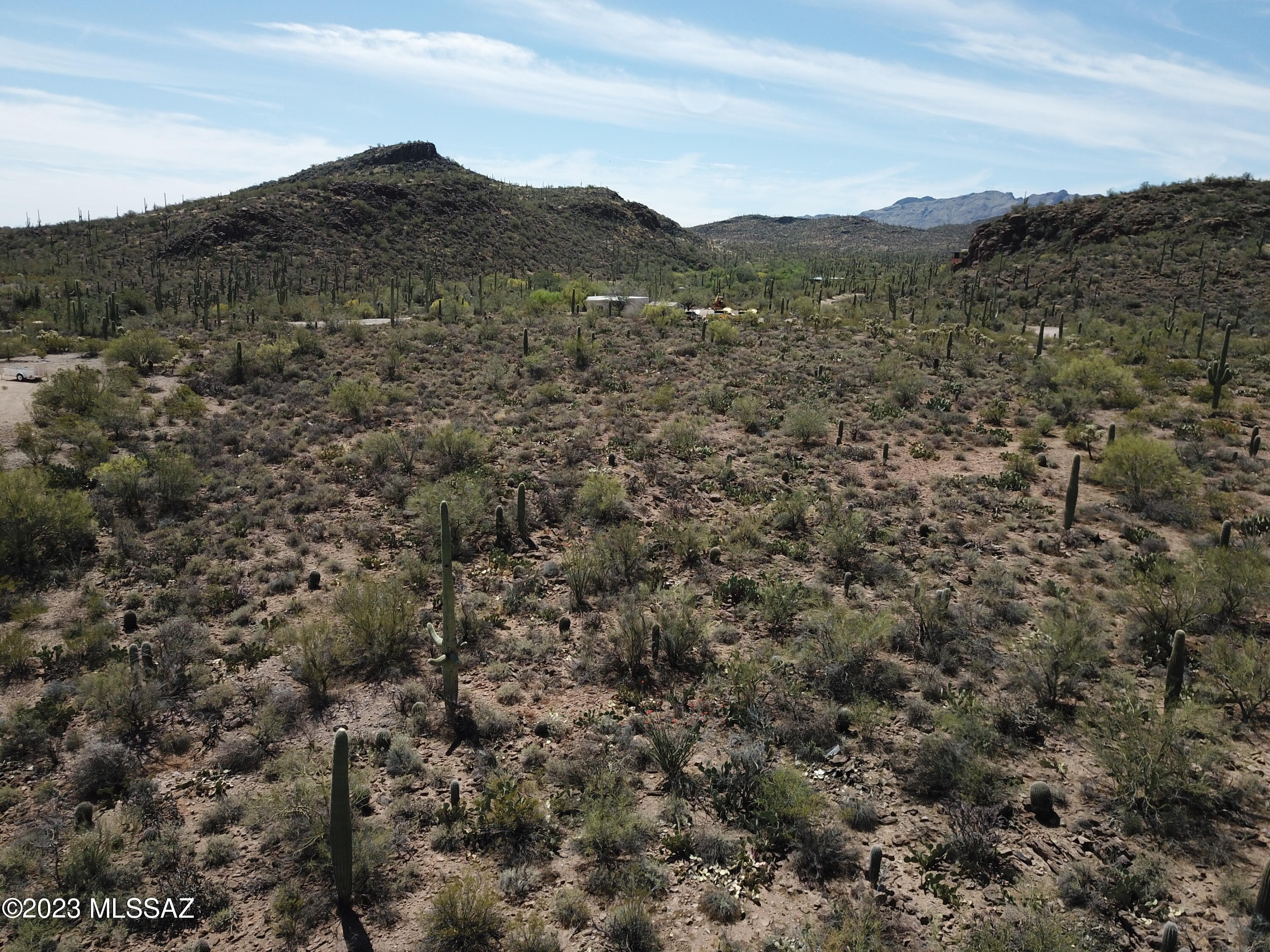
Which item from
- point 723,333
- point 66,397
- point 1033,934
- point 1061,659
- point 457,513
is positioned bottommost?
point 1033,934

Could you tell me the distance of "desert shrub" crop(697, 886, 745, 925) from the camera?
6172mm

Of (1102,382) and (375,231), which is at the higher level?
(375,231)

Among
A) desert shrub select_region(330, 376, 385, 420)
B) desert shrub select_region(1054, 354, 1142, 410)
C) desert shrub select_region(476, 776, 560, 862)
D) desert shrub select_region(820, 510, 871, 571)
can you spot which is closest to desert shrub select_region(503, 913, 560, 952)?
desert shrub select_region(476, 776, 560, 862)

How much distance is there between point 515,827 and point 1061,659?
23.4 ft

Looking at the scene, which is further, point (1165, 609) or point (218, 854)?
point (1165, 609)

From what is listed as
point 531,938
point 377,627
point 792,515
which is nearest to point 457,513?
point 377,627

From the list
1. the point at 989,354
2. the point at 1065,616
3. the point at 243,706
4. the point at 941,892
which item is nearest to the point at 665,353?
the point at 989,354

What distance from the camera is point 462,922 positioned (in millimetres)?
5938

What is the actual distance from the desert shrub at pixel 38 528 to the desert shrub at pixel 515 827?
971cm

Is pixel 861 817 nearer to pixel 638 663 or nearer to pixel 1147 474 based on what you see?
pixel 638 663

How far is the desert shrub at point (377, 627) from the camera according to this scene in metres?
10.1

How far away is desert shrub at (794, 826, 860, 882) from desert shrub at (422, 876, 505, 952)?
9.23 feet

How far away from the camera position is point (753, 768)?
7754 millimetres

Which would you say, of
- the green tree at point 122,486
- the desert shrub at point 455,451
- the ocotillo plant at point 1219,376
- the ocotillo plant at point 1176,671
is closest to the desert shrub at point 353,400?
the desert shrub at point 455,451
